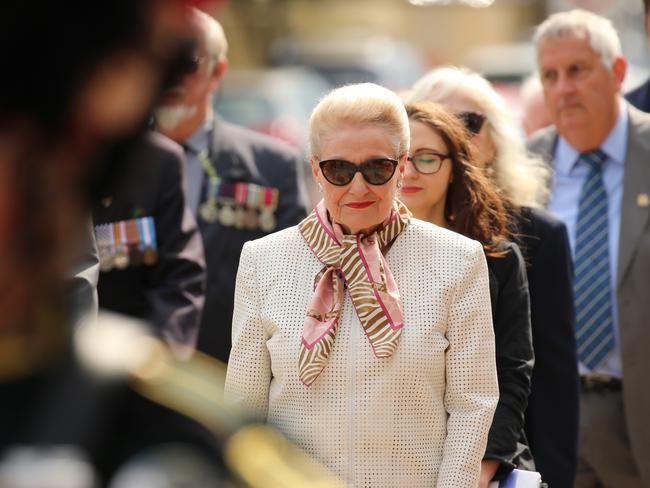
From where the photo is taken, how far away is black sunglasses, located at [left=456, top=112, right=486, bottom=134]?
4.88 meters

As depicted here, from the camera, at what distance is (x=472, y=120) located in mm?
4895

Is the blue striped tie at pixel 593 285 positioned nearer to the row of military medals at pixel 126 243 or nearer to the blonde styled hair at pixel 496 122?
the blonde styled hair at pixel 496 122

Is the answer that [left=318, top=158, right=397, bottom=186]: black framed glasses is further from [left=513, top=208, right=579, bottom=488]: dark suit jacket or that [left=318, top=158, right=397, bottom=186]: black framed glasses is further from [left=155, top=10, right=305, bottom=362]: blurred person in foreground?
[left=155, top=10, right=305, bottom=362]: blurred person in foreground

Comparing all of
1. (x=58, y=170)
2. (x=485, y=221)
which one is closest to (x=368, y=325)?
(x=485, y=221)

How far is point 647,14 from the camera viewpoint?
6430 mm

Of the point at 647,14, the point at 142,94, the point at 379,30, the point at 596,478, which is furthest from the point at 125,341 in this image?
the point at 379,30

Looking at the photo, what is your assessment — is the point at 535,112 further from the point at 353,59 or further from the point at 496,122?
the point at 353,59

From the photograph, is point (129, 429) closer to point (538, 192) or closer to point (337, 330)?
point (337, 330)

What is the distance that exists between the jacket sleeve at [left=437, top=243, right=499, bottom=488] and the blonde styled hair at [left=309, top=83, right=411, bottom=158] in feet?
1.46

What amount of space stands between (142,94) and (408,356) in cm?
240

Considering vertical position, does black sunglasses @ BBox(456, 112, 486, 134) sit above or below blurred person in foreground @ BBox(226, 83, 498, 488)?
above

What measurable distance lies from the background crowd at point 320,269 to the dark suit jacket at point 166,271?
0.04 feet

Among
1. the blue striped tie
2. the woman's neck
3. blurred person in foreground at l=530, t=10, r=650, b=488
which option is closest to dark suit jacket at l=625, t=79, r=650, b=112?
blurred person in foreground at l=530, t=10, r=650, b=488

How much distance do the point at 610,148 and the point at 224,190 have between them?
5.74 ft
